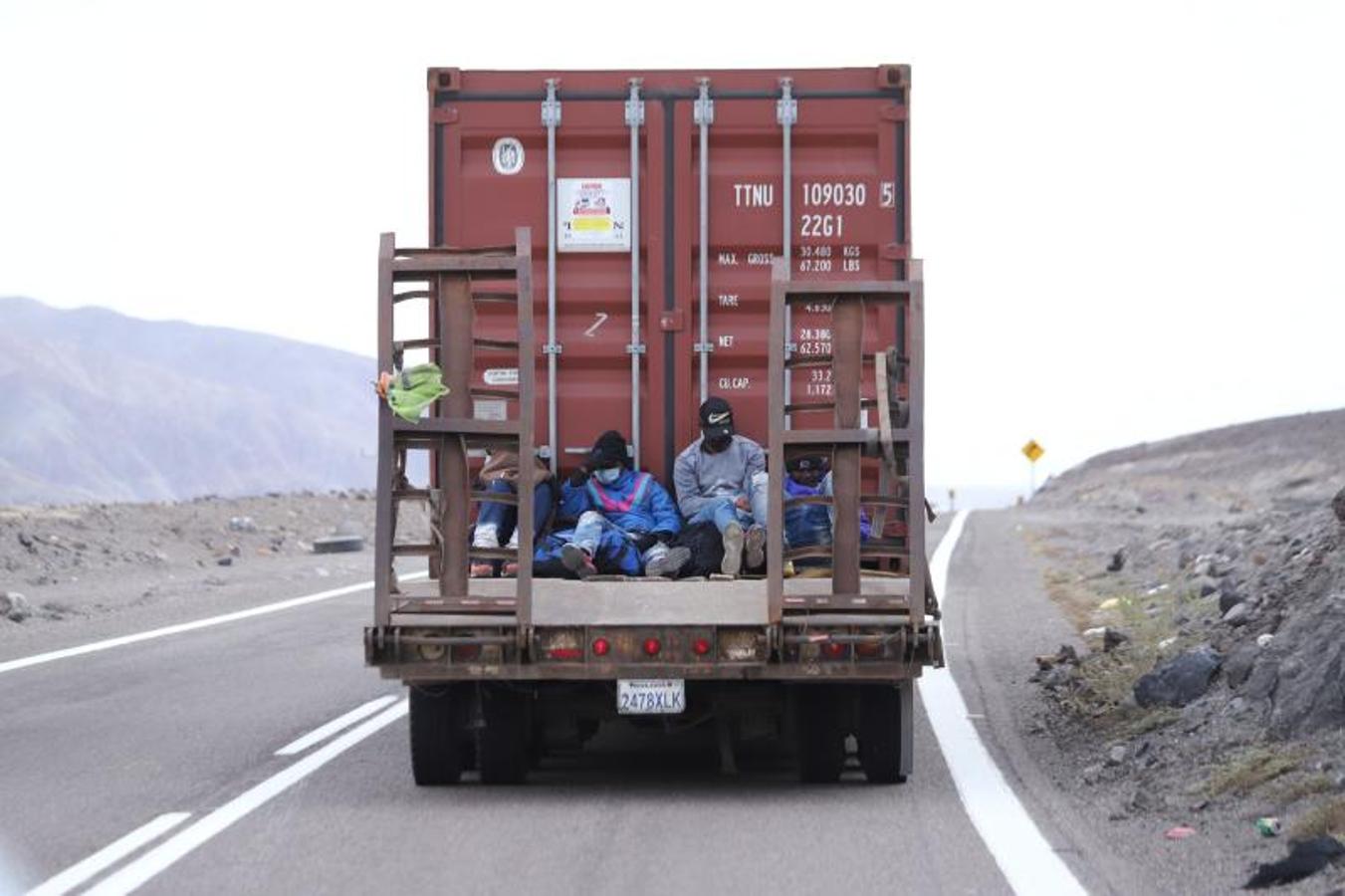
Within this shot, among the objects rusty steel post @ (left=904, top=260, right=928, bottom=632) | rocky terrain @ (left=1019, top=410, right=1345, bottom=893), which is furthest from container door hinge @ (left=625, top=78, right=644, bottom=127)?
rocky terrain @ (left=1019, top=410, right=1345, bottom=893)

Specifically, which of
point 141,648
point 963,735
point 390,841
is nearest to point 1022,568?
point 141,648

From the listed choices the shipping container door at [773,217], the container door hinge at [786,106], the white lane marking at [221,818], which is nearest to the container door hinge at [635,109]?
the shipping container door at [773,217]

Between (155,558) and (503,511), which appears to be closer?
(503,511)

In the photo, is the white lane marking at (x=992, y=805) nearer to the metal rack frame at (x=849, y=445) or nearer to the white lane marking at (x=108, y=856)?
the metal rack frame at (x=849, y=445)

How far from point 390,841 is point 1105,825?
10.5 ft

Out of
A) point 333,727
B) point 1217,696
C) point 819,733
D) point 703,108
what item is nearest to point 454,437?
point 819,733

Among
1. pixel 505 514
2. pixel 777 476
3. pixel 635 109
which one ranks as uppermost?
pixel 635 109

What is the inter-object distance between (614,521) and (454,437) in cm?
188

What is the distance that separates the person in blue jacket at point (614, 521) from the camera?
12.4 m

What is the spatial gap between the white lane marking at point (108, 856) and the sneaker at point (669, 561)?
2979mm

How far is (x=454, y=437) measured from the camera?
11273 millimetres

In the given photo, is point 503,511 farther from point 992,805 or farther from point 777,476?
point 992,805

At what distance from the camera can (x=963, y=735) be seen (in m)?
13.9

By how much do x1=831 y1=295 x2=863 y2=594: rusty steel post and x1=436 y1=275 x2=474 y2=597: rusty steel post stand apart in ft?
5.92
